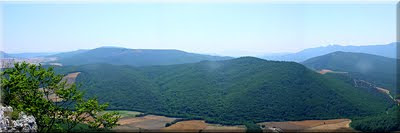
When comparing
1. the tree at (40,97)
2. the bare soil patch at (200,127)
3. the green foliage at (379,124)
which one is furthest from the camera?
the bare soil patch at (200,127)

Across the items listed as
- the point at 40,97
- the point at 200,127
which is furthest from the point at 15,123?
the point at 200,127

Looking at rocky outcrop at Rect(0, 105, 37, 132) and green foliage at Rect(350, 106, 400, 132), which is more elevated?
rocky outcrop at Rect(0, 105, 37, 132)

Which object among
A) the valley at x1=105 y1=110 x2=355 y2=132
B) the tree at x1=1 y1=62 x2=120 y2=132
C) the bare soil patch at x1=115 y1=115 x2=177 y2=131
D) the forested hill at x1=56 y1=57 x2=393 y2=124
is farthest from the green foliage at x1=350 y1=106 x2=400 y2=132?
the tree at x1=1 y1=62 x2=120 y2=132

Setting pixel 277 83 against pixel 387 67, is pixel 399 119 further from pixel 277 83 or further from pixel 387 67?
pixel 387 67

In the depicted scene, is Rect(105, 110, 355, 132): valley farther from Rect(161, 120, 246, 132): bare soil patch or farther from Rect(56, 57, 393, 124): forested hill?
Rect(56, 57, 393, 124): forested hill

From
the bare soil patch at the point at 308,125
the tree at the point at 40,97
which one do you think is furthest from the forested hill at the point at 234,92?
the tree at the point at 40,97

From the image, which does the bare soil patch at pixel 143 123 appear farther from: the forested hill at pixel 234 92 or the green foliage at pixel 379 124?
the green foliage at pixel 379 124

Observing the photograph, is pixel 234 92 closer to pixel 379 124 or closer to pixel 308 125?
pixel 308 125
